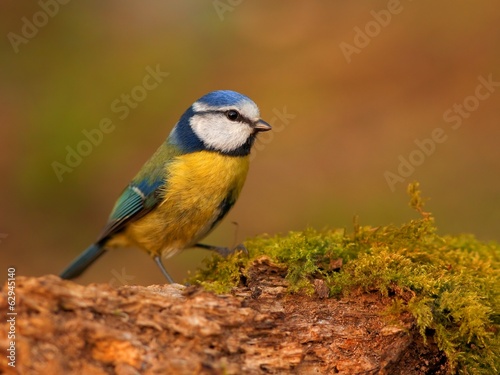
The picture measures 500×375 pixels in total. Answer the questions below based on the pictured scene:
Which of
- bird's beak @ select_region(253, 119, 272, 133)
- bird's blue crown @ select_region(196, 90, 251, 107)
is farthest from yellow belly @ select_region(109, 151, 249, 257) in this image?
→ bird's blue crown @ select_region(196, 90, 251, 107)

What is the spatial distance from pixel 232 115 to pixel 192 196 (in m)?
0.60

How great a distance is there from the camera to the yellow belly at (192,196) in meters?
3.75

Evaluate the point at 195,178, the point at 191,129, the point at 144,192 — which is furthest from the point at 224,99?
the point at 144,192

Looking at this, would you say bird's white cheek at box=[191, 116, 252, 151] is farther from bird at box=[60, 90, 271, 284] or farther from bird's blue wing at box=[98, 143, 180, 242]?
bird's blue wing at box=[98, 143, 180, 242]

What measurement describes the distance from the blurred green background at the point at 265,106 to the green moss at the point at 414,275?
3076mm

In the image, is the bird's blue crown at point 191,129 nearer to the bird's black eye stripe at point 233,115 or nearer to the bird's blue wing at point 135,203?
the bird's black eye stripe at point 233,115

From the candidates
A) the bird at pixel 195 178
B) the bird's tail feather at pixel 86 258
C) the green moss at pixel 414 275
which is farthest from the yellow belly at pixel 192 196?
the bird's tail feather at pixel 86 258

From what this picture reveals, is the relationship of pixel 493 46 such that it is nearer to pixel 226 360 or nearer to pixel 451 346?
pixel 451 346

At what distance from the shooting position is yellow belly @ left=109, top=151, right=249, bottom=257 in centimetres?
375

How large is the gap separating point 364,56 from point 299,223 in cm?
334

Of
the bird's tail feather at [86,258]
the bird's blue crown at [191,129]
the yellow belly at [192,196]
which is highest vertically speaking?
the bird's blue crown at [191,129]

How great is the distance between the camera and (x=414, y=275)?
2748 mm

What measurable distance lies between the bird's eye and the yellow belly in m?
0.26

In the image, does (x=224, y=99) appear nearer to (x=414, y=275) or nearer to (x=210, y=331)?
(x=414, y=275)
